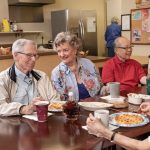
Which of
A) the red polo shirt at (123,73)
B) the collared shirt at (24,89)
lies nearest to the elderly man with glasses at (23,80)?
the collared shirt at (24,89)

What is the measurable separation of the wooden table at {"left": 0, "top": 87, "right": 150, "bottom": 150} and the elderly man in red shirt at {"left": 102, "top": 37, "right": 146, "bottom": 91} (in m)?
1.14

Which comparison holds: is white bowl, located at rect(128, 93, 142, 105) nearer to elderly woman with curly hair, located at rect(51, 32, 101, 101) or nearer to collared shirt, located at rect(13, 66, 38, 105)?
elderly woman with curly hair, located at rect(51, 32, 101, 101)

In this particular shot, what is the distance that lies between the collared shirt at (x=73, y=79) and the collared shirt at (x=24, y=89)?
0.32 m

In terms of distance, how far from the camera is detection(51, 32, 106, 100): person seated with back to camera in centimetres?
236

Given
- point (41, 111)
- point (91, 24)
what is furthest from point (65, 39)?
point (91, 24)

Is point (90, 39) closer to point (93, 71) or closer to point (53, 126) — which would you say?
point (93, 71)

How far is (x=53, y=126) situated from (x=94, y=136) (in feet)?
0.87

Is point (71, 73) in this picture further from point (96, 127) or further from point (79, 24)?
point (79, 24)

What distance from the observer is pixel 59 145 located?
1.27 m

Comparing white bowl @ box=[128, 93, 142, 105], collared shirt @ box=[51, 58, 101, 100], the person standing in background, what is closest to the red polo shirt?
collared shirt @ box=[51, 58, 101, 100]

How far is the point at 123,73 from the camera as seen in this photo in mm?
2830

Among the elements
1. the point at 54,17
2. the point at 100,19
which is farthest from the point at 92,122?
the point at 100,19

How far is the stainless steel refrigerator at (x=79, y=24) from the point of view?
638 centimetres

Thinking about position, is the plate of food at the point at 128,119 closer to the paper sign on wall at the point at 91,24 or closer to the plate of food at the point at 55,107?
the plate of food at the point at 55,107
